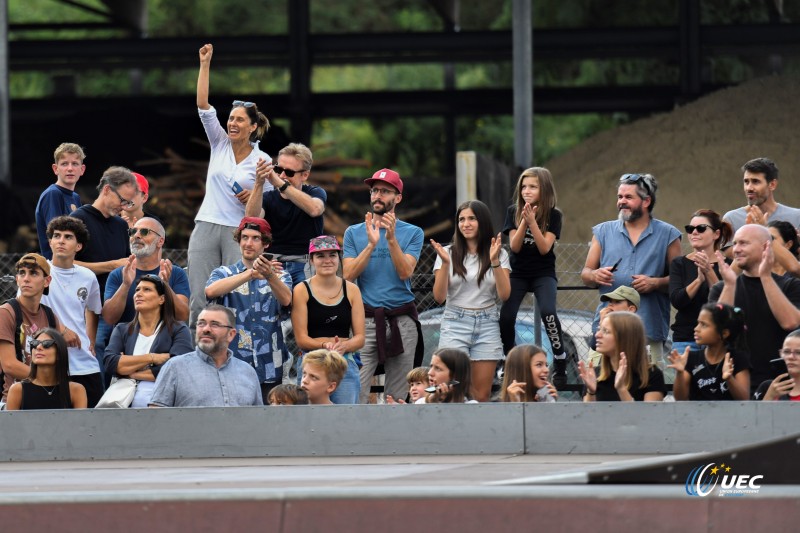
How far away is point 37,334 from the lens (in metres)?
10.1

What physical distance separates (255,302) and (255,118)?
5.35ft

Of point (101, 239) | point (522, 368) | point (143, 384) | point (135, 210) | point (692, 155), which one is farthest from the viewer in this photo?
point (692, 155)

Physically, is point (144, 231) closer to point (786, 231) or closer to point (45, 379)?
point (45, 379)

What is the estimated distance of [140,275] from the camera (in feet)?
36.3

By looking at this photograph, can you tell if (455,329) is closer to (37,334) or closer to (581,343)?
(581,343)

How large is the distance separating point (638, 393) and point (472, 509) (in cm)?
359

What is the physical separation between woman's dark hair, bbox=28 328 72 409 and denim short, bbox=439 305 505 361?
9.43 ft

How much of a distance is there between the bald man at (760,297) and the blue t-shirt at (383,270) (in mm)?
2549

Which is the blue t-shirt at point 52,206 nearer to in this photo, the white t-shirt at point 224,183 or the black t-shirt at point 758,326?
the white t-shirt at point 224,183

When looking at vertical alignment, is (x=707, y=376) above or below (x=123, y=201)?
below

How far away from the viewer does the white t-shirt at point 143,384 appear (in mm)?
10398

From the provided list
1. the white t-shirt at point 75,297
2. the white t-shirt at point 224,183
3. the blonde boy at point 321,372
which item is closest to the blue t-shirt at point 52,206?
the white t-shirt at point 75,297

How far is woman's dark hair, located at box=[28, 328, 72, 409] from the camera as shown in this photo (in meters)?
9.96

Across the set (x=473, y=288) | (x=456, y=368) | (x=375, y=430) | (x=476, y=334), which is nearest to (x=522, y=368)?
(x=456, y=368)
